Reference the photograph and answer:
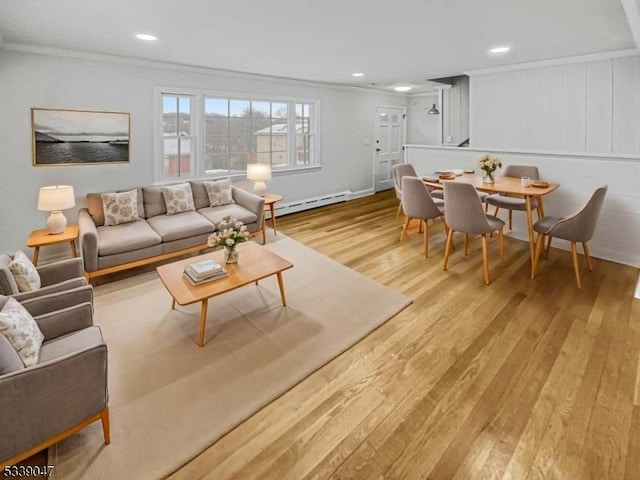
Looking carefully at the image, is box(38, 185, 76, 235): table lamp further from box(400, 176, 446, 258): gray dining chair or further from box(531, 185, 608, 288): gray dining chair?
box(531, 185, 608, 288): gray dining chair

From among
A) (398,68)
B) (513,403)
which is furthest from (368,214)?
(513,403)

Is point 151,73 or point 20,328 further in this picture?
point 151,73

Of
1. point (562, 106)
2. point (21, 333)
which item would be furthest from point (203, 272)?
point (562, 106)

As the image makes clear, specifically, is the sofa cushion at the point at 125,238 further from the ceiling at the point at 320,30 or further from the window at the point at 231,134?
the ceiling at the point at 320,30

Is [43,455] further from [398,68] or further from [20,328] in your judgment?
[398,68]

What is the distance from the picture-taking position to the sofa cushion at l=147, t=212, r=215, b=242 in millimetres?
3947

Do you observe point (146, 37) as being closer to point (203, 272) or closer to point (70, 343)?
point (203, 272)

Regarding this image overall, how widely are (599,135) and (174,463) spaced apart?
6005mm

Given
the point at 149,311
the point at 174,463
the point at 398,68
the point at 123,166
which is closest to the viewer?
the point at 174,463

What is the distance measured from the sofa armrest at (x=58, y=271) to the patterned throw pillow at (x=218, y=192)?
2303 mm

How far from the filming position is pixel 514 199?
15.1 ft

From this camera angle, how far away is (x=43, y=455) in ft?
5.62

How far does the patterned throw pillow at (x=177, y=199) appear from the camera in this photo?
4465 mm

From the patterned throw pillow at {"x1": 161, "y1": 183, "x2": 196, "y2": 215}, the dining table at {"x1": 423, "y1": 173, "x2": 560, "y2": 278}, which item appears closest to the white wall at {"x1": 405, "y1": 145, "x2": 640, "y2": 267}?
the dining table at {"x1": 423, "y1": 173, "x2": 560, "y2": 278}
